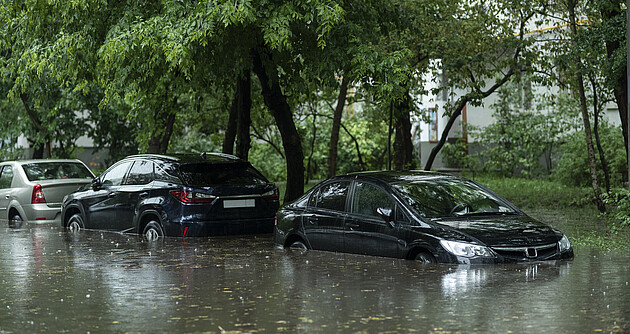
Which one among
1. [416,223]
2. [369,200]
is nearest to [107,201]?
[369,200]

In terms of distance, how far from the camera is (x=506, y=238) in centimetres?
1067

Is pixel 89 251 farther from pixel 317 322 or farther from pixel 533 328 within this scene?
pixel 533 328

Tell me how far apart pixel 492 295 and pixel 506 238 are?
1720mm

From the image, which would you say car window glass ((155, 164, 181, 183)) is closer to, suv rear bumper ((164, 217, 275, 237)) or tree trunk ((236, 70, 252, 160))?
suv rear bumper ((164, 217, 275, 237))

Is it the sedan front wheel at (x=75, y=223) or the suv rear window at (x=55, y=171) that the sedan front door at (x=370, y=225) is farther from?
the suv rear window at (x=55, y=171)

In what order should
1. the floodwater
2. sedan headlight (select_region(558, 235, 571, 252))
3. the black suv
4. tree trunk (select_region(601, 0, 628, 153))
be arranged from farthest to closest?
tree trunk (select_region(601, 0, 628, 153))
the black suv
sedan headlight (select_region(558, 235, 571, 252))
the floodwater

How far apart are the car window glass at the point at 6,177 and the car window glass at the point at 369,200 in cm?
1050

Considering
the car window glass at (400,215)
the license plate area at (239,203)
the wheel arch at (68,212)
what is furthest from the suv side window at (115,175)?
the car window glass at (400,215)

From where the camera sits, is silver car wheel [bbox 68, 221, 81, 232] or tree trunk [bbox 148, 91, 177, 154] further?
tree trunk [bbox 148, 91, 177, 154]

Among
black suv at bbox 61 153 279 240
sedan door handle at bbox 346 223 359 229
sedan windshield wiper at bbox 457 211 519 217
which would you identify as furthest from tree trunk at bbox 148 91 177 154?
sedan windshield wiper at bbox 457 211 519 217

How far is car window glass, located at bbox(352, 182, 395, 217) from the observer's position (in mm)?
11742

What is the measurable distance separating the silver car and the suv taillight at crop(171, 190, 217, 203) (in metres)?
5.25

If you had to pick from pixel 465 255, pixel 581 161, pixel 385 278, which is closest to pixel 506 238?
pixel 465 255

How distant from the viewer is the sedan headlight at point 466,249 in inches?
416
